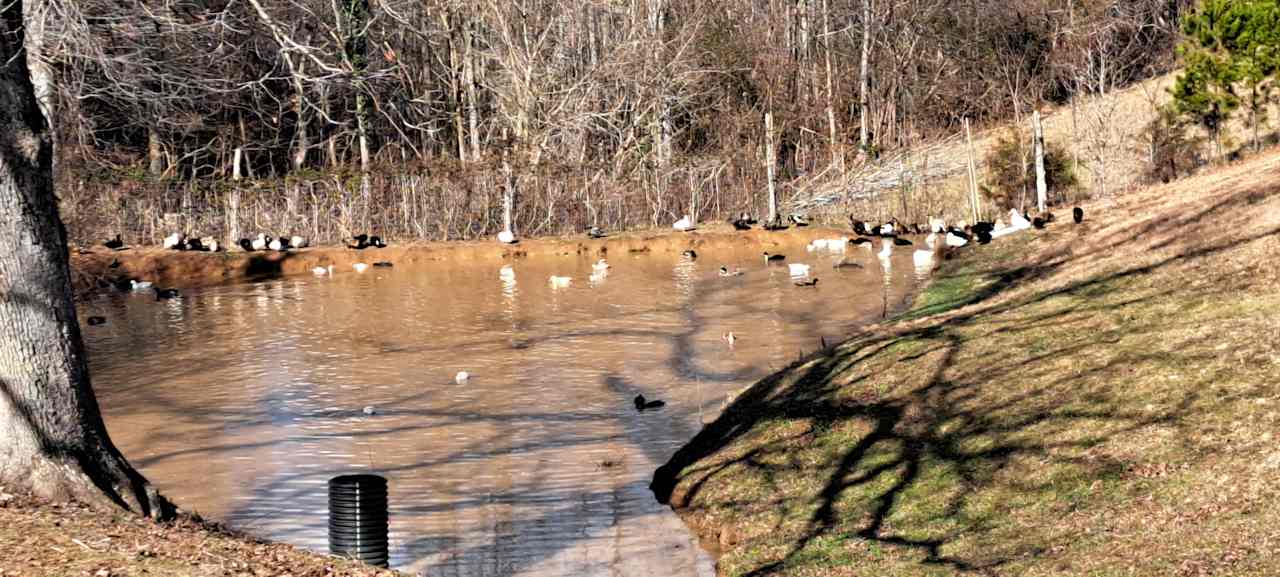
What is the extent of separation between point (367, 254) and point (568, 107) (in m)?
8.11

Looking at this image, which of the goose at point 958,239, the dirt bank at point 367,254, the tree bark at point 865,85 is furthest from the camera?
the tree bark at point 865,85

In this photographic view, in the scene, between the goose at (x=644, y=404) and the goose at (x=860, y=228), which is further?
the goose at (x=860, y=228)

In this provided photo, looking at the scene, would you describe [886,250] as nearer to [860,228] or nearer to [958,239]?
[958,239]

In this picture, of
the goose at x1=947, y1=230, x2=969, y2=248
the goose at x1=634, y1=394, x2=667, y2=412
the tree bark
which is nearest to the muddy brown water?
the goose at x1=634, y1=394, x2=667, y2=412

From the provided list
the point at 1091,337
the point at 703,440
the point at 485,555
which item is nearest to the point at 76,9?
the point at 485,555

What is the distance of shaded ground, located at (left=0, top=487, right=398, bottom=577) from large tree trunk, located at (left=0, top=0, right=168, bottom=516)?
252 mm

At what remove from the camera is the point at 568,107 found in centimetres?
3650

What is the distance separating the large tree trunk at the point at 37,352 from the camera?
27.2 ft

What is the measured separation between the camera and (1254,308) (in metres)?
11.1

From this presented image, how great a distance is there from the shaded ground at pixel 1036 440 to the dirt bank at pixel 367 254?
632 inches

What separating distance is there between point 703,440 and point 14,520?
21.2ft

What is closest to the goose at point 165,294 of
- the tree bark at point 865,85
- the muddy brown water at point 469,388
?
the muddy brown water at point 469,388

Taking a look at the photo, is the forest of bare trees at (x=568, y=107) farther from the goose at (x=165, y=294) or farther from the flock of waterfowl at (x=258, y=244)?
the goose at (x=165, y=294)

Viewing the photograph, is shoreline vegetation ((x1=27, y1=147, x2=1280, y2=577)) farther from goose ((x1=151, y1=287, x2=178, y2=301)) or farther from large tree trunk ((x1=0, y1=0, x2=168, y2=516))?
goose ((x1=151, y1=287, x2=178, y2=301))
